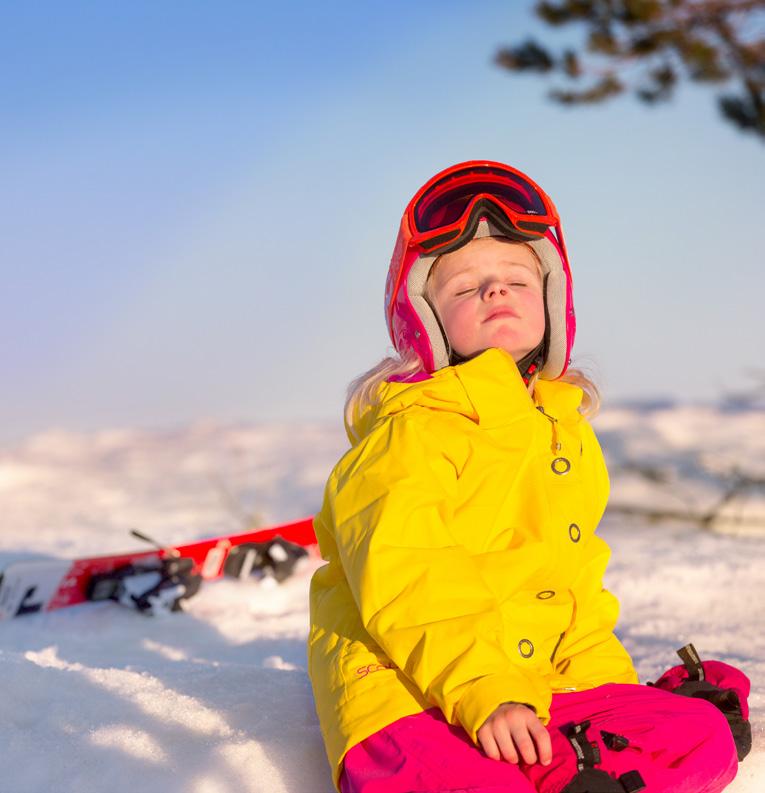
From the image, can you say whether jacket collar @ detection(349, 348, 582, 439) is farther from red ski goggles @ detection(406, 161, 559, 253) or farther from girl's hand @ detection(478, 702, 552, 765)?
girl's hand @ detection(478, 702, 552, 765)

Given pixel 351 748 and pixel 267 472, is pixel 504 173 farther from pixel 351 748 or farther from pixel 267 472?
pixel 267 472

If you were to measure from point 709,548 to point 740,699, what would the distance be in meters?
2.36

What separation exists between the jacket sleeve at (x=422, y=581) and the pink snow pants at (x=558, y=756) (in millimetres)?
63

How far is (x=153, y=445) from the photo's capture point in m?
9.27

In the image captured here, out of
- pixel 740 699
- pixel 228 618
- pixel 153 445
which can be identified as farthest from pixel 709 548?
pixel 153 445

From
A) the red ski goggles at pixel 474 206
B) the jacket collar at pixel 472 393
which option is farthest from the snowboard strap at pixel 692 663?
the red ski goggles at pixel 474 206

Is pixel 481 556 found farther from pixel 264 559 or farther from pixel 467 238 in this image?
pixel 264 559

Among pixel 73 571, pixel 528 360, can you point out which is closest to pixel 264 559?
pixel 73 571

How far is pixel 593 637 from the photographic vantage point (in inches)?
82.3

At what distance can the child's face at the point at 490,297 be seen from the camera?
2146mm

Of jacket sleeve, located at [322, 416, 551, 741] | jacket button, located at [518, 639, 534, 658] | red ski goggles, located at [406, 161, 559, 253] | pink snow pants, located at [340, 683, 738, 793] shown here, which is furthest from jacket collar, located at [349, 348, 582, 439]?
pink snow pants, located at [340, 683, 738, 793]

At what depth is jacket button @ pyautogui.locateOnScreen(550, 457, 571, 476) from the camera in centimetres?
207

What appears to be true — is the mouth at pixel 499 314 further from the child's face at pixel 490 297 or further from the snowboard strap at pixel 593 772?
the snowboard strap at pixel 593 772

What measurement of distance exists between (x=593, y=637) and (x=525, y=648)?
0.86 feet
